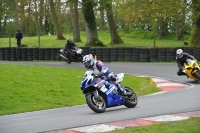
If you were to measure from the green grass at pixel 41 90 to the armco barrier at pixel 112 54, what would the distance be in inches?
319

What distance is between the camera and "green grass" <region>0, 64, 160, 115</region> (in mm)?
13211

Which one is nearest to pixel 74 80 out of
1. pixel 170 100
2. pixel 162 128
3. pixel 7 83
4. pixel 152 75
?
A: pixel 7 83

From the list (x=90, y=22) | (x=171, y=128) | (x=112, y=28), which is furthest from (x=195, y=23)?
(x=171, y=128)

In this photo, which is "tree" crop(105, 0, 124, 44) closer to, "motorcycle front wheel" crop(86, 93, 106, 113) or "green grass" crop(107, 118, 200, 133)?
"motorcycle front wheel" crop(86, 93, 106, 113)

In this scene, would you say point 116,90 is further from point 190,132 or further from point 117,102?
point 190,132

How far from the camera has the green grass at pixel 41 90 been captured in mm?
13211

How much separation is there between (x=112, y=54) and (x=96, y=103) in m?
18.3

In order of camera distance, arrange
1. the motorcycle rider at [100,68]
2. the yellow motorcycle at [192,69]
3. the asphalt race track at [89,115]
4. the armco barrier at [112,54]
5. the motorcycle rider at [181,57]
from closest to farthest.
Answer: the asphalt race track at [89,115] < the motorcycle rider at [100,68] < the yellow motorcycle at [192,69] < the motorcycle rider at [181,57] < the armco barrier at [112,54]

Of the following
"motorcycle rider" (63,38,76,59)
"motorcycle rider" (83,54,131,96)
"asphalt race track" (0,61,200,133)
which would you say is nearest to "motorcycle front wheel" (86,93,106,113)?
"asphalt race track" (0,61,200,133)

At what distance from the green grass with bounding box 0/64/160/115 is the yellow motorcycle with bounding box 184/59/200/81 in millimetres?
1534

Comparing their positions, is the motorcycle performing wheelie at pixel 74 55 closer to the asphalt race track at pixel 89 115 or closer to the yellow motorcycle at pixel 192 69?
the yellow motorcycle at pixel 192 69

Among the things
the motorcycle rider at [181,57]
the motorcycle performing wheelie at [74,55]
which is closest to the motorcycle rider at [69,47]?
the motorcycle performing wheelie at [74,55]

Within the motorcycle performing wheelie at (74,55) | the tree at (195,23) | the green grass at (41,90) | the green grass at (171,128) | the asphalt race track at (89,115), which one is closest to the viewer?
the green grass at (171,128)

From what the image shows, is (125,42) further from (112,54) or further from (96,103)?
(96,103)
